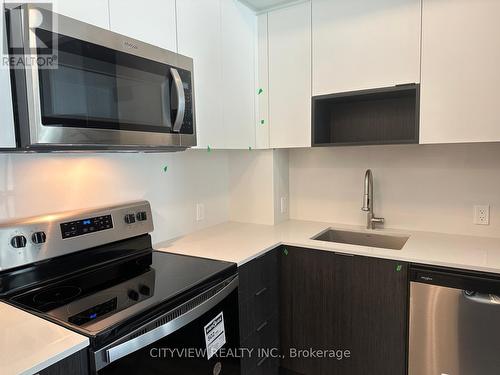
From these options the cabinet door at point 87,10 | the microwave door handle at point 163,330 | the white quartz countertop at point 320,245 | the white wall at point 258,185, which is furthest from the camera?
the white wall at point 258,185

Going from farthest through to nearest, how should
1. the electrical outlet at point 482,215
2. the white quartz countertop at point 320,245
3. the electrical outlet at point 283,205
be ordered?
the electrical outlet at point 283,205, the electrical outlet at point 482,215, the white quartz countertop at point 320,245

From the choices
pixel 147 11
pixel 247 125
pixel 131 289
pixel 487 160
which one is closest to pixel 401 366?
pixel 487 160

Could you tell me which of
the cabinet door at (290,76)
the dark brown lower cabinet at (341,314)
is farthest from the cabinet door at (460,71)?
the dark brown lower cabinet at (341,314)

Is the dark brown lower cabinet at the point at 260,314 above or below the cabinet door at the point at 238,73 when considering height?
below

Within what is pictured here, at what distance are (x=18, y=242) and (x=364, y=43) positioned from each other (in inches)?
74.5

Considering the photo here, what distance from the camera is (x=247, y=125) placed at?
2240 millimetres

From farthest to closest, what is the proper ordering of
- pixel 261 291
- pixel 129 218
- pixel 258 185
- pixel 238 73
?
pixel 258 185, pixel 238 73, pixel 261 291, pixel 129 218

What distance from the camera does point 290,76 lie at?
221cm

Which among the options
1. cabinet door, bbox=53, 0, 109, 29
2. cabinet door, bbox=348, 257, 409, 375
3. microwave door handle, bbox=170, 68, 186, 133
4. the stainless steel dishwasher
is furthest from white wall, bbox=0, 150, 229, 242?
the stainless steel dishwasher

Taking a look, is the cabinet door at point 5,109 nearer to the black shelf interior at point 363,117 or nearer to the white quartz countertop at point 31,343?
the white quartz countertop at point 31,343

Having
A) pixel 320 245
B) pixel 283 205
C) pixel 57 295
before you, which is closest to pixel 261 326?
pixel 320 245

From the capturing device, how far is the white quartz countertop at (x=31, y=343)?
2.74 feet
